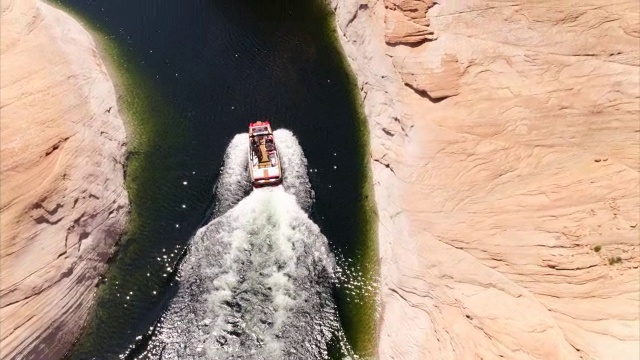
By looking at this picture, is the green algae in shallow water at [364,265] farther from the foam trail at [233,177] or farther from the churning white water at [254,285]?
the foam trail at [233,177]

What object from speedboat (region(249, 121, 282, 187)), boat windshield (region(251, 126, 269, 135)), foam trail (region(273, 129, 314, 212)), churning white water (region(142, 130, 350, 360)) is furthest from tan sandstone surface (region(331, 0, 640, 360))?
boat windshield (region(251, 126, 269, 135))

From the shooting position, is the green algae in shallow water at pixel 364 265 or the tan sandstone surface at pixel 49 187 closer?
the tan sandstone surface at pixel 49 187

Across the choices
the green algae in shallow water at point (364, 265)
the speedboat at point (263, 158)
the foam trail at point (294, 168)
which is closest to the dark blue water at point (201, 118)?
the green algae in shallow water at point (364, 265)

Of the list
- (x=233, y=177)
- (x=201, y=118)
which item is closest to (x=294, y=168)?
(x=233, y=177)

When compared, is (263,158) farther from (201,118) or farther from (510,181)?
(510,181)

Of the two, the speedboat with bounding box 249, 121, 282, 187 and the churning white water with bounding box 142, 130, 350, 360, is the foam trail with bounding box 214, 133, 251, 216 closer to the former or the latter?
the churning white water with bounding box 142, 130, 350, 360

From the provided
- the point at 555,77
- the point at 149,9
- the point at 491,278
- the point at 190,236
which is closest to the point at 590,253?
the point at 491,278
